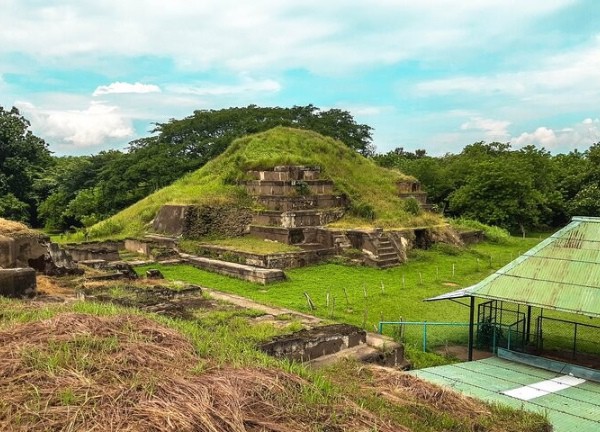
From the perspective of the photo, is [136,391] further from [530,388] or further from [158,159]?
[158,159]

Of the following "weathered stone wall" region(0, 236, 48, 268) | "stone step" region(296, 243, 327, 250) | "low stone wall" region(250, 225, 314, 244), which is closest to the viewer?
"weathered stone wall" region(0, 236, 48, 268)

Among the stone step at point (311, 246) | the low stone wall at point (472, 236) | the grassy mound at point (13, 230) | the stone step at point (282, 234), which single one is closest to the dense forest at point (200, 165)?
the low stone wall at point (472, 236)

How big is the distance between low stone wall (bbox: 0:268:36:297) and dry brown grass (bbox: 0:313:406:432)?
433cm

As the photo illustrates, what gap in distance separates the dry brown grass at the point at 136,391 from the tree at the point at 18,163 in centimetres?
3312

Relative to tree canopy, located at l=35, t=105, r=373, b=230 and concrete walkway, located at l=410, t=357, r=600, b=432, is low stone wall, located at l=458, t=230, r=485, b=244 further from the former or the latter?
tree canopy, located at l=35, t=105, r=373, b=230

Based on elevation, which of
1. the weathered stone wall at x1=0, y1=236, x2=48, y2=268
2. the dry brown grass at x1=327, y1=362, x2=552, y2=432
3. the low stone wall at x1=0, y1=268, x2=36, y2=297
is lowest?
the dry brown grass at x1=327, y1=362, x2=552, y2=432

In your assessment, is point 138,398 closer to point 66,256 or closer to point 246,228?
point 66,256

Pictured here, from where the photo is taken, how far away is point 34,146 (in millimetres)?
37562

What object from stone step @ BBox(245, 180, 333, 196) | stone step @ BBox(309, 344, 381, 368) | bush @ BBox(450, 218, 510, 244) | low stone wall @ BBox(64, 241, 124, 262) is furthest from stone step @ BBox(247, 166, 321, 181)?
stone step @ BBox(309, 344, 381, 368)

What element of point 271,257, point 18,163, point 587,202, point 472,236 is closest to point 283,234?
point 271,257

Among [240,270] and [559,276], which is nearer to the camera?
[559,276]

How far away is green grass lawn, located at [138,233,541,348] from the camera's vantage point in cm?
1104

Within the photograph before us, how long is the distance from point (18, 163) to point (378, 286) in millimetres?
30610

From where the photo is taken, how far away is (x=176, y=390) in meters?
3.41
